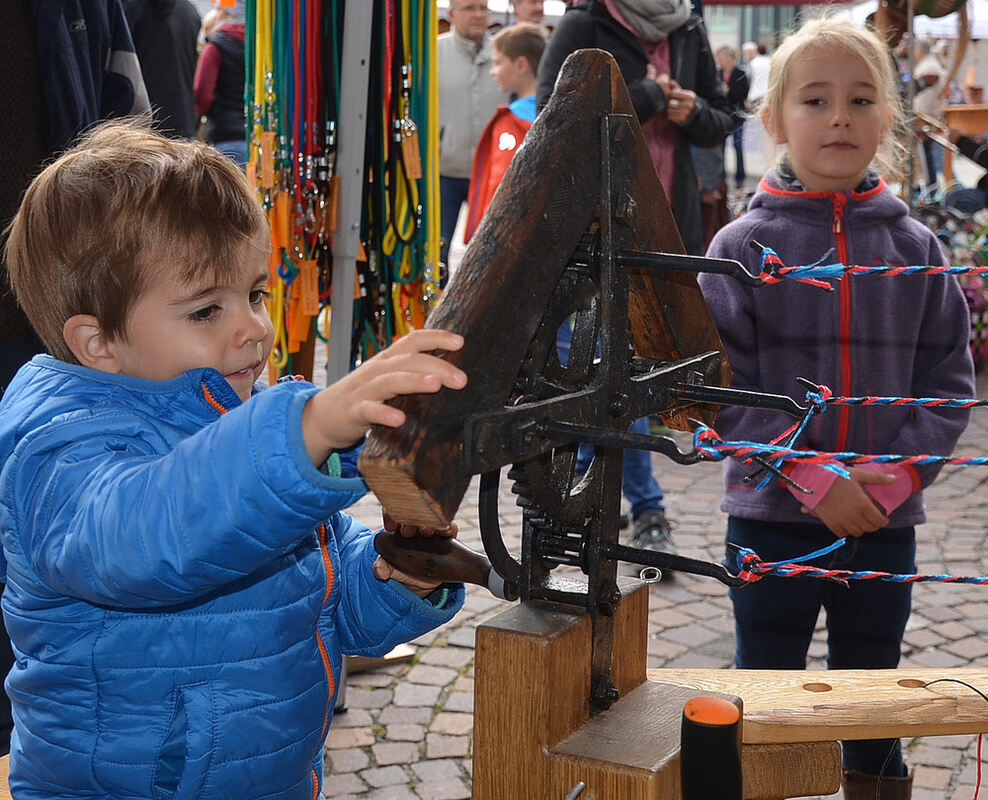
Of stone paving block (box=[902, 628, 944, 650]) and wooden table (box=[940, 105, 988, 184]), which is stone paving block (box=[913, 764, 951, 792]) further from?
wooden table (box=[940, 105, 988, 184])

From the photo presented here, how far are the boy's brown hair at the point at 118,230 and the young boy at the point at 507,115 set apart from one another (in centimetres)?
285

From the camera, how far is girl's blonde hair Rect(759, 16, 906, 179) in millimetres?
2510

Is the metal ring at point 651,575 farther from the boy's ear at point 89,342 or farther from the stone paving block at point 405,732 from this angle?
the stone paving block at point 405,732

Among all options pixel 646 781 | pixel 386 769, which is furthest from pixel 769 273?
pixel 386 769

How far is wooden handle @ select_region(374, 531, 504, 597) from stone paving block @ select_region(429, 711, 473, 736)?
→ 6.43ft

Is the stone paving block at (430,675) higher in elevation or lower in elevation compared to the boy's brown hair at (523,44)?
lower

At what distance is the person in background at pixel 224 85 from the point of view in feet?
20.6

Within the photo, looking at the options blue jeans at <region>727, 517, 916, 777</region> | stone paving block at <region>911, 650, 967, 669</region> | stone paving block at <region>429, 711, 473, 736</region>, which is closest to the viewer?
blue jeans at <region>727, 517, 916, 777</region>

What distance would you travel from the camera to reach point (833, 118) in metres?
2.47

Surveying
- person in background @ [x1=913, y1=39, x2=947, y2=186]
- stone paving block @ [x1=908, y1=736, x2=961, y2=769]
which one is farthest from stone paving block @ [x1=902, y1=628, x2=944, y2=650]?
person in background @ [x1=913, y1=39, x2=947, y2=186]

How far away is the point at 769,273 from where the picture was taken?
54.4 inches

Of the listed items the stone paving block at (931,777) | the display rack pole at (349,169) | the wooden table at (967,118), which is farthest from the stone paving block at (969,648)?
the wooden table at (967,118)

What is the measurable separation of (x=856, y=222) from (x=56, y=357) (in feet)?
5.43

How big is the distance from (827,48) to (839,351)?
25.0 inches
